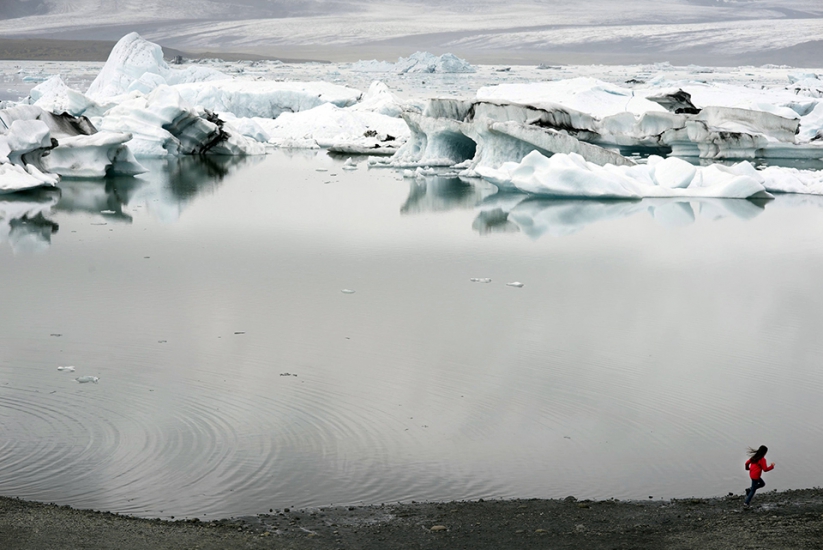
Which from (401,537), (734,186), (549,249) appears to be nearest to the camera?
(401,537)

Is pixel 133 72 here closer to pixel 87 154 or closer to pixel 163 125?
pixel 163 125

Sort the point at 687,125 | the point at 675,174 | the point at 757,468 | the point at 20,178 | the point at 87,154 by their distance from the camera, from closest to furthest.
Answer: the point at 757,468 < the point at 20,178 < the point at 675,174 < the point at 87,154 < the point at 687,125

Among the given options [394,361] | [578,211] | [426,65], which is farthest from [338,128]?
[426,65]

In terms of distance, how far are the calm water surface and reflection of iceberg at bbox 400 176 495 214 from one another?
1575mm

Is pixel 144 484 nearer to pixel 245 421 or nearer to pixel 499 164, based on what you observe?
pixel 245 421

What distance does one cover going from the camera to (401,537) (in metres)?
2.98

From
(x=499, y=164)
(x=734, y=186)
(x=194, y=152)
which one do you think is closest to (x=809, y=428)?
(x=734, y=186)

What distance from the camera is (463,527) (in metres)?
3.08

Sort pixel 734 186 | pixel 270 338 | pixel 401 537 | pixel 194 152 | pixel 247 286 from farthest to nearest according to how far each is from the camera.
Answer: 1. pixel 194 152
2. pixel 734 186
3. pixel 247 286
4. pixel 270 338
5. pixel 401 537

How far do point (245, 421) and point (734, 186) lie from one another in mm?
10425

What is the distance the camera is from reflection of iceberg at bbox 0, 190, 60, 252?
9.30 meters

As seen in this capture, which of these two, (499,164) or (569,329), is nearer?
(569,329)

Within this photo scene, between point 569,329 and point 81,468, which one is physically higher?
point 81,468

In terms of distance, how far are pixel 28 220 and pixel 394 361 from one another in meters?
7.06
